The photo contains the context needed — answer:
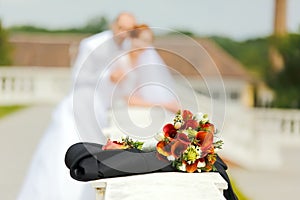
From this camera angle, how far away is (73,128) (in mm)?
3777

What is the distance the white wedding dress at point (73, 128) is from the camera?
2.82 m

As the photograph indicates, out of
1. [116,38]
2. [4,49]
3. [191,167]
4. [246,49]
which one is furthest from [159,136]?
[246,49]

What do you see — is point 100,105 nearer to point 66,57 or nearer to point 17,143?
point 17,143

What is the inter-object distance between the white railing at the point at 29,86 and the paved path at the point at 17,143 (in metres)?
1.76

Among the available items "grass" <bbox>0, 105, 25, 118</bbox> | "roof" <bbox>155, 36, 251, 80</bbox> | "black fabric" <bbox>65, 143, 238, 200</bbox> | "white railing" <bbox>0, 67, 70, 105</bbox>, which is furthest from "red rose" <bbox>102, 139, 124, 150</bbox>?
"white railing" <bbox>0, 67, 70, 105</bbox>

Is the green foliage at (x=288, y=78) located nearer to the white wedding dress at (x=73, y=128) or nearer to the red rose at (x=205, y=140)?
the white wedding dress at (x=73, y=128)

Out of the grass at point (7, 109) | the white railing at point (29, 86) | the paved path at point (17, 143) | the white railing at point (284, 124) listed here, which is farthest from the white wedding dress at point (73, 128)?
the white railing at point (29, 86)

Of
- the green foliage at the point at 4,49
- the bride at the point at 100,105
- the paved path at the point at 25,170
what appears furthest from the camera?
the green foliage at the point at 4,49

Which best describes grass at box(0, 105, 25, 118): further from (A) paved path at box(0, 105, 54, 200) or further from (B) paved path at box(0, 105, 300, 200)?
(B) paved path at box(0, 105, 300, 200)

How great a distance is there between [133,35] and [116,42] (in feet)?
0.55

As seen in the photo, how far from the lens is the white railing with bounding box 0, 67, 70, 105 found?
60.9 feet

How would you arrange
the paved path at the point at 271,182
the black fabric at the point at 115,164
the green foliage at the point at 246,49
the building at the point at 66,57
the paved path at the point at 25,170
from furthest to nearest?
1. the green foliage at the point at 246,49
2. the building at the point at 66,57
3. the paved path at the point at 271,182
4. the paved path at the point at 25,170
5. the black fabric at the point at 115,164

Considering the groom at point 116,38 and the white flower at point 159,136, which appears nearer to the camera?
the white flower at point 159,136

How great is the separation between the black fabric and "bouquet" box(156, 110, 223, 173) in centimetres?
4
